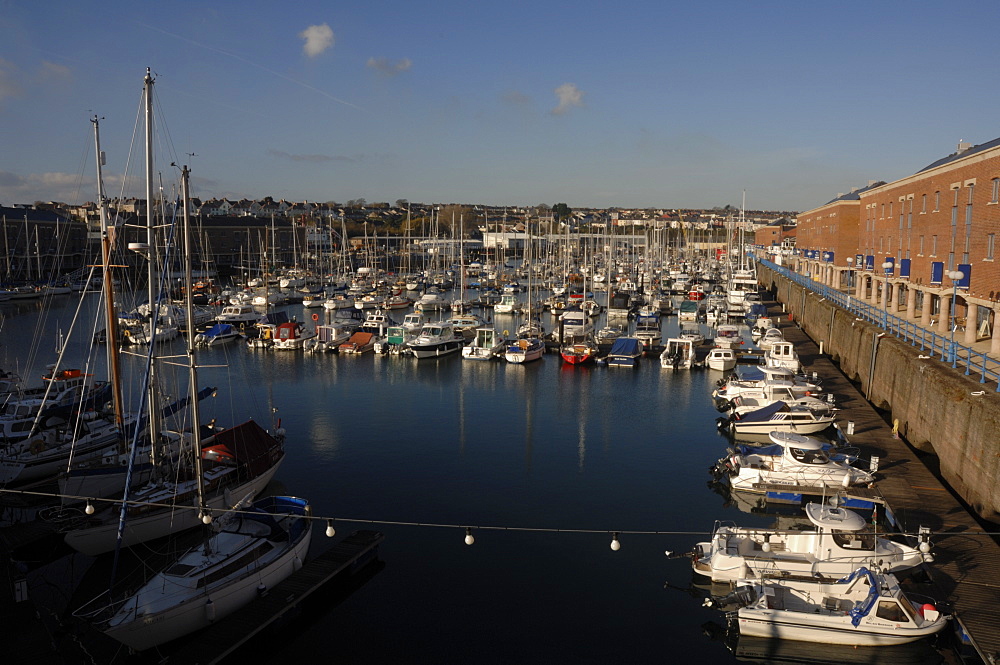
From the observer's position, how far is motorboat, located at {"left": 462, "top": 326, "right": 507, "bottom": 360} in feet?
143

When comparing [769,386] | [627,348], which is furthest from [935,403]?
[627,348]

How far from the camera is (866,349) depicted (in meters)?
32.3

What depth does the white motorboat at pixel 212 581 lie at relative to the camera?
13.4 meters

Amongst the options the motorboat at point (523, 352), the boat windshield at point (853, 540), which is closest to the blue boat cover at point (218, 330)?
the motorboat at point (523, 352)

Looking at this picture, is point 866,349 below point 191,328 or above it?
below

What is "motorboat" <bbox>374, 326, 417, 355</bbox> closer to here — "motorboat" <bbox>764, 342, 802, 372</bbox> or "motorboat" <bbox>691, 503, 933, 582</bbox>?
"motorboat" <bbox>764, 342, 802, 372</bbox>

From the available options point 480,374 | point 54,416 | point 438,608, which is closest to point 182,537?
point 438,608

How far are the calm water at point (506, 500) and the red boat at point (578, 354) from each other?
2.75 ft

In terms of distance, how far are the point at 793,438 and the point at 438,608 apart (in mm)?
12956

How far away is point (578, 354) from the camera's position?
4203 centimetres

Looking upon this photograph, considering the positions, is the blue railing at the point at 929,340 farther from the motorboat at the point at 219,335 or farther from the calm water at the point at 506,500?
the motorboat at the point at 219,335

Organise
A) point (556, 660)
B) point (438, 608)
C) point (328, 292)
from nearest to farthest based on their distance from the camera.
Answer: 1. point (556, 660)
2. point (438, 608)
3. point (328, 292)

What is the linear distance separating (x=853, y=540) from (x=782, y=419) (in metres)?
11.6

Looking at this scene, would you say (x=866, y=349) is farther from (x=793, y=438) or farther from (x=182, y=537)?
(x=182, y=537)
